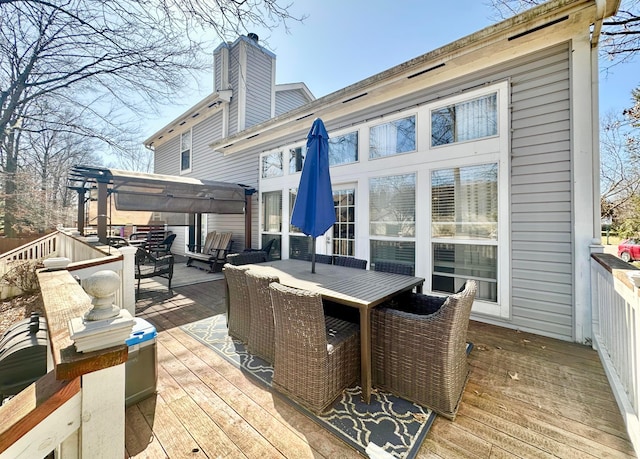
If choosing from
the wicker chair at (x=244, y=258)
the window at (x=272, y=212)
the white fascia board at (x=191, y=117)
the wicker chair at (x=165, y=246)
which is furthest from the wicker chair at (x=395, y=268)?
the white fascia board at (x=191, y=117)

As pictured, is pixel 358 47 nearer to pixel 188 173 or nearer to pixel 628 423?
pixel 628 423

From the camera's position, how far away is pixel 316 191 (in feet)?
10.8

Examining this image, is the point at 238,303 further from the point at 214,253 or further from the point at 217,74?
the point at 217,74

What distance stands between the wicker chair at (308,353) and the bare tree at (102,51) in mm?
2806

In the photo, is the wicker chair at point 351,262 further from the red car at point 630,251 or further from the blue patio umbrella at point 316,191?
the red car at point 630,251

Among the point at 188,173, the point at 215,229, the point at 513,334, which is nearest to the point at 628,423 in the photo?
the point at 513,334

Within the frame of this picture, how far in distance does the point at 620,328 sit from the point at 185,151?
488 inches

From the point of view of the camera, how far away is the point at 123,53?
409 cm

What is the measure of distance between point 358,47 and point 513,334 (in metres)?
5.78

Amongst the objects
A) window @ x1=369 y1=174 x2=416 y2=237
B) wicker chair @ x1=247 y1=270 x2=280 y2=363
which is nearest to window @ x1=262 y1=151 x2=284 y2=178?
window @ x1=369 y1=174 x2=416 y2=237

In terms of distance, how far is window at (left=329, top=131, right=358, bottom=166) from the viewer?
17.2ft

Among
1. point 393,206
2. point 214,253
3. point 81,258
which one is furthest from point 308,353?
point 214,253

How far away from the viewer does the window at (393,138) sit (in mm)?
4492

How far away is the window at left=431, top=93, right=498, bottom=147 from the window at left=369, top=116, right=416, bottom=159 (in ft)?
1.20
